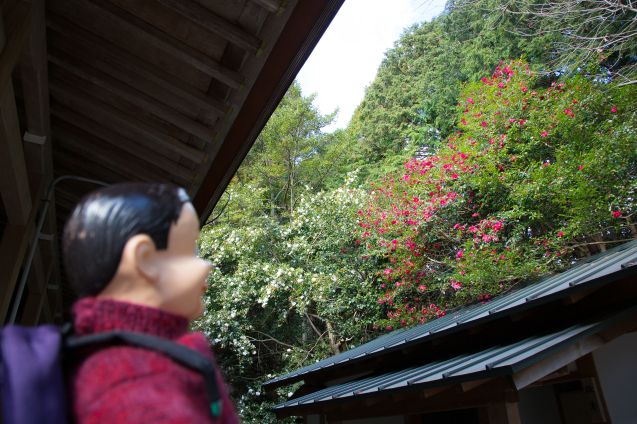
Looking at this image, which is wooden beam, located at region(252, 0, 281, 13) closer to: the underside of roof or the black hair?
the underside of roof

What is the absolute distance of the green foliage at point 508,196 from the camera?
19.8 ft

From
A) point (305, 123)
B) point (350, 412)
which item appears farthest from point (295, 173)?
point (350, 412)

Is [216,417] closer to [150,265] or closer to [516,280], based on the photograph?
[150,265]

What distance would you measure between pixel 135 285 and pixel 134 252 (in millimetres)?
58

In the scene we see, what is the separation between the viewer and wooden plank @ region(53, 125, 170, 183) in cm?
315

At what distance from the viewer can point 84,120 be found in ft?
9.65

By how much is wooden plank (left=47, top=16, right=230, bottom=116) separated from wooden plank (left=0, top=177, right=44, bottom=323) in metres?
1.26

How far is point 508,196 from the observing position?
22.7 feet

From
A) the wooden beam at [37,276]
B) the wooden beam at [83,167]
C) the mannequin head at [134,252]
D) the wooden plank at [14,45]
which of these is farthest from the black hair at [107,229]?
the wooden beam at [37,276]

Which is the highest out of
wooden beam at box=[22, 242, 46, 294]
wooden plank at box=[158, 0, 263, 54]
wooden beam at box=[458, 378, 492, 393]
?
wooden plank at box=[158, 0, 263, 54]

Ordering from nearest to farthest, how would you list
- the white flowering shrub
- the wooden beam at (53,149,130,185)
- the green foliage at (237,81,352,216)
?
1. the wooden beam at (53,149,130,185)
2. the white flowering shrub
3. the green foliage at (237,81,352,216)

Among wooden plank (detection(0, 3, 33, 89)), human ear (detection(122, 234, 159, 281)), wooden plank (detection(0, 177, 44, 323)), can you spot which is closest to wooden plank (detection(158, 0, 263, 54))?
wooden plank (detection(0, 3, 33, 89))

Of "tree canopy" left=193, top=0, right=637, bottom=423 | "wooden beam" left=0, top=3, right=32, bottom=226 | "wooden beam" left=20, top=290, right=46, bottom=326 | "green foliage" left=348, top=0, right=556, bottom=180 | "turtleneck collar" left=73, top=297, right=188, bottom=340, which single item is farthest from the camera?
"green foliage" left=348, top=0, right=556, bottom=180

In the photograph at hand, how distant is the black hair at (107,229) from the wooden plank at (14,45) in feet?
4.81
